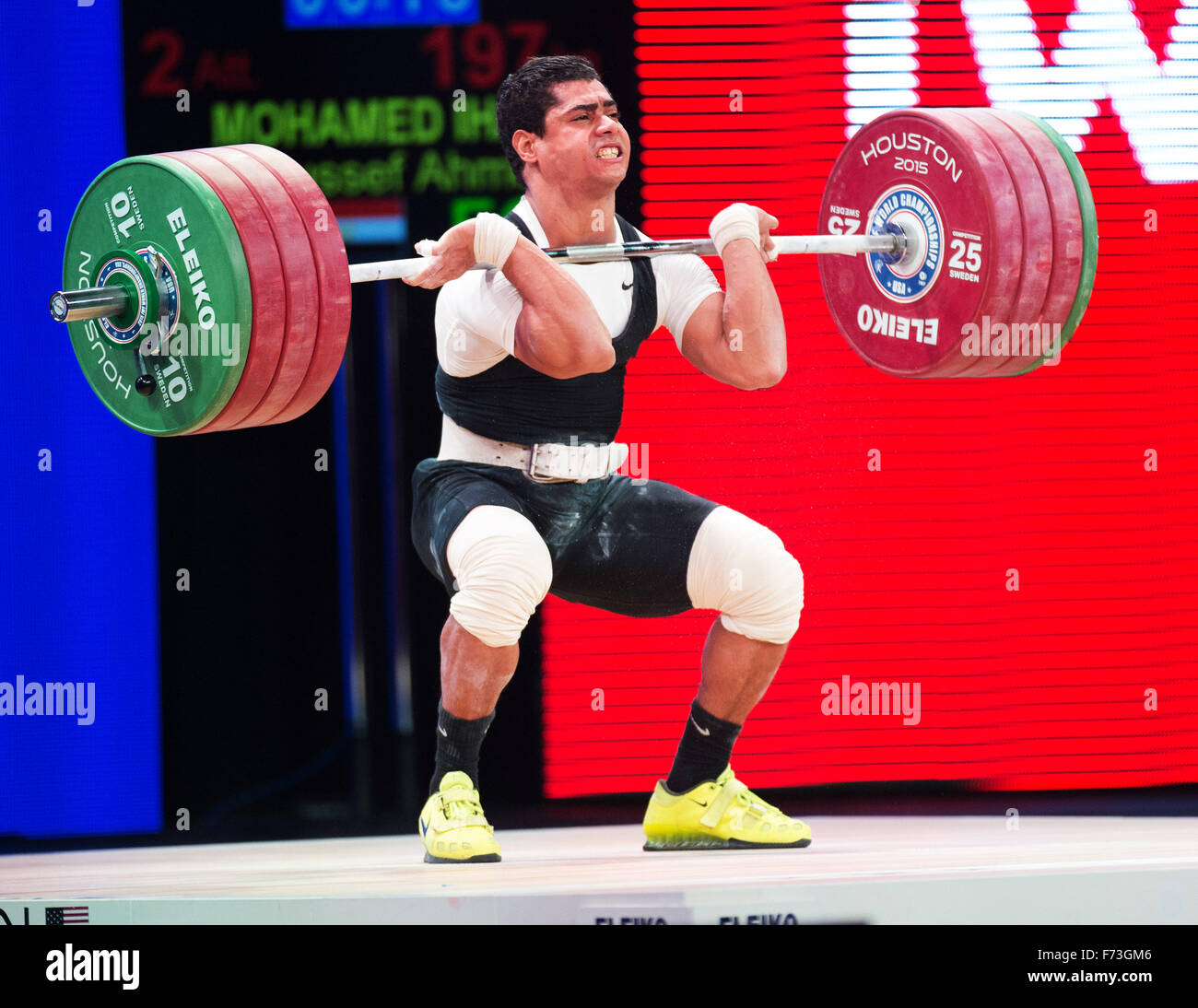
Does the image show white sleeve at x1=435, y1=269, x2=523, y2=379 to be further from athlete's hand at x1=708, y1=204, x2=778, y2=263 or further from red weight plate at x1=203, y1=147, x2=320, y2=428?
athlete's hand at x1=708, y1=204, x2=778, y2=263

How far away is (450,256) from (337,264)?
286mm

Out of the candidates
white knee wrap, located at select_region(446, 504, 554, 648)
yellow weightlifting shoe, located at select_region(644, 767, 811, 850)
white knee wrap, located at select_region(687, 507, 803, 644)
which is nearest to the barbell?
white knee wrap, located at select_region(446, 504, 554, 648)

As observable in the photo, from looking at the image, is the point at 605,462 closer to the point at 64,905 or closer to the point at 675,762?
the point at 675,762

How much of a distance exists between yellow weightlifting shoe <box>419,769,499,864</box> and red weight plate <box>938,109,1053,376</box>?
1.65 meters

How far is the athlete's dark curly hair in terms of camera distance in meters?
4.13

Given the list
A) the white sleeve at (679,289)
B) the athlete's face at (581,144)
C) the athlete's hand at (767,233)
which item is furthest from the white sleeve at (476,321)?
the athlete's hand at (767,233)

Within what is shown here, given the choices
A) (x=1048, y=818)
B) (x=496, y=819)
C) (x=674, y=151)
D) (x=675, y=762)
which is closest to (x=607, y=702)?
(x=496, y=819)

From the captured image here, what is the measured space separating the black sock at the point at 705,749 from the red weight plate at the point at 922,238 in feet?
3.54

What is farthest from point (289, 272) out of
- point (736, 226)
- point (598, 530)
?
point (736, 226)

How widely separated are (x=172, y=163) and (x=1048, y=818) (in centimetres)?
291

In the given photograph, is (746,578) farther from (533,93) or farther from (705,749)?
(533,93)

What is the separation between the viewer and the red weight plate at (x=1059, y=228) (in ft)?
14.0

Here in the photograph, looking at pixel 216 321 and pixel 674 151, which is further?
pixel 674 151

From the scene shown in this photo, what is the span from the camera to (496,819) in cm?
507
